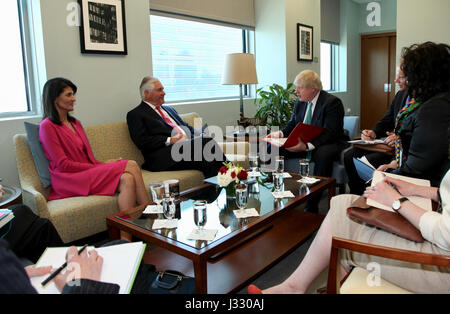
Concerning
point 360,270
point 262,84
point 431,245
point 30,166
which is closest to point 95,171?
point 30,166

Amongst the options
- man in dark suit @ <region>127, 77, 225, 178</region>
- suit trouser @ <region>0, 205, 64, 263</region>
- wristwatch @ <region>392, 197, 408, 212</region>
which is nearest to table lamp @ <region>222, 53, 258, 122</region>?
man in dark suit @ <region>127, 77, 225, 178</region>

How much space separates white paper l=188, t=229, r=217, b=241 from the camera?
1.77m

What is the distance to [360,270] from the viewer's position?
1.35m

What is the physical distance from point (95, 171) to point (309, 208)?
1.75m

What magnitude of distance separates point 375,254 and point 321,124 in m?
2.67

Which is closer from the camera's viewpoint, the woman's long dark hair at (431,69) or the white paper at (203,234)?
the white paper at (203,234)

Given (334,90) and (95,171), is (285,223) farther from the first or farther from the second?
(334,90)

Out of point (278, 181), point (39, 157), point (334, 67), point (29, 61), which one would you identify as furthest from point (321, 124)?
point (334, 67)

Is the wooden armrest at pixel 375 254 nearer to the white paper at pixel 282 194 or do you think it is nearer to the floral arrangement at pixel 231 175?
the floral arrangement at pixel 231 175

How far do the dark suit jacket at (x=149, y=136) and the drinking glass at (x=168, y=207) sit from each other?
1.27 metres

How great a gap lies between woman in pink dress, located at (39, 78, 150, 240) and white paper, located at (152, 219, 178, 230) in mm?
668

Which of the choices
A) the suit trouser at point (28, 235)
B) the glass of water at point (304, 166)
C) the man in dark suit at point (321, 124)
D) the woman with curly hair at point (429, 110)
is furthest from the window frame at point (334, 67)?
the suit trouser at point (28, 235)

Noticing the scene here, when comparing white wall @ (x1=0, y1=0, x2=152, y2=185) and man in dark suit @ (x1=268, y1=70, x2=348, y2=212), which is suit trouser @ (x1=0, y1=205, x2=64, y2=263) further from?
man in dark suit @ (x1=268, y1=70, x2=348, y2=212)

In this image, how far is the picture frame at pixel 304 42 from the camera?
5.61 m
